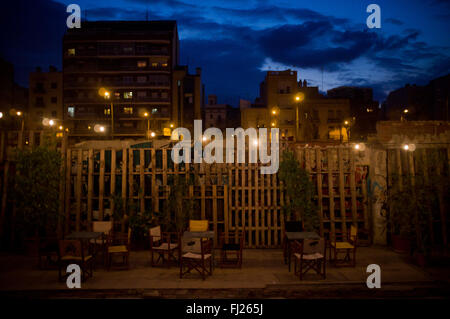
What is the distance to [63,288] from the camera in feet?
24.2

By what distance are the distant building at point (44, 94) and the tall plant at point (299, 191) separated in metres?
44.6

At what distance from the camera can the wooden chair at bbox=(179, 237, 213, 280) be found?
794 centimetres

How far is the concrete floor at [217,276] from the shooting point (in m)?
7.61

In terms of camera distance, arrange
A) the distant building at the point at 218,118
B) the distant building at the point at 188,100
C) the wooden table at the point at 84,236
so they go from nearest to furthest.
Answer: the wooden table at the point at 84,236 → the distant building at the point at 188,100 → the distant building at the point at 218,118

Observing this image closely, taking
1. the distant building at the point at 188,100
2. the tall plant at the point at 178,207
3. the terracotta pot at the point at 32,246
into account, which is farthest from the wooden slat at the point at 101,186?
the distant building at the point at 188,100

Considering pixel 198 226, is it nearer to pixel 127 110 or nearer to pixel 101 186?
pixel 101 186

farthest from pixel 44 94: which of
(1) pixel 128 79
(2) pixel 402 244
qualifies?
(2) pixel 402 244

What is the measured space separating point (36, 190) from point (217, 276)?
633cm

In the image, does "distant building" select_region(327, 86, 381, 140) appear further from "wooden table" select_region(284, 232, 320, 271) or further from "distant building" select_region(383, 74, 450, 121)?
"wooden table" select_region(284, 232, 320, 271)

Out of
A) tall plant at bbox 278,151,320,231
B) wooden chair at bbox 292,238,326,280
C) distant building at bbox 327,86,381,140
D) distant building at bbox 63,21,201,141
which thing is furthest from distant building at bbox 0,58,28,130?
wooden chair at bbox 292,238,326,280

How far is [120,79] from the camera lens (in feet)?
144

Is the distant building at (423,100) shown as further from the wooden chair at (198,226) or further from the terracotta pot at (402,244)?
the wooden chair at (198,226)
